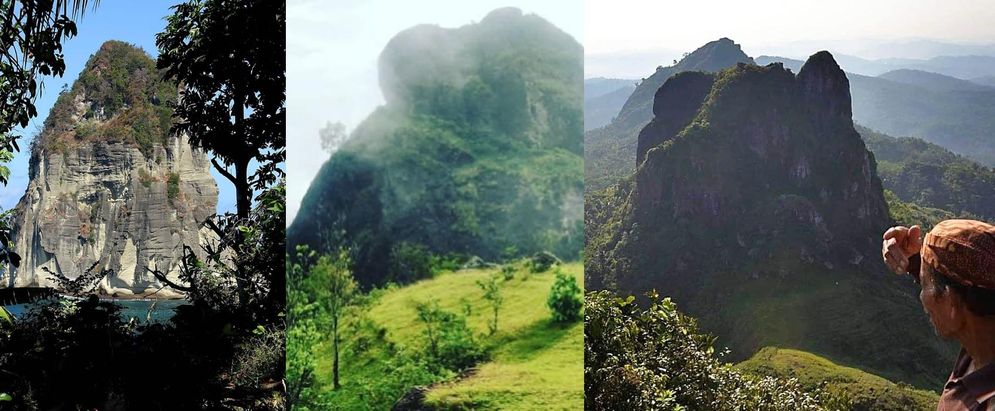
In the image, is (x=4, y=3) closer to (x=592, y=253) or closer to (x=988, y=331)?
(x=988, y=331)

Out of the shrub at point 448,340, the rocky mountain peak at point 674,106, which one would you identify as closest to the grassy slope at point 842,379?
the rocky mountain peak at point 674,106

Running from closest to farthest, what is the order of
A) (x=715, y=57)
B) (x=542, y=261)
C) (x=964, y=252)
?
(x=964, y=252) → (x=542, y=261) → (x=715, y=57)

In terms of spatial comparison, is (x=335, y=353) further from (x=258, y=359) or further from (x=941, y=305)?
(x=941, y=305)

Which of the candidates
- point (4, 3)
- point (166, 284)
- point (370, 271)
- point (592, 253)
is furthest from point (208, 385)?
point (592, 253)

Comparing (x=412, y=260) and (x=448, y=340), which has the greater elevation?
(x=412, y=260)

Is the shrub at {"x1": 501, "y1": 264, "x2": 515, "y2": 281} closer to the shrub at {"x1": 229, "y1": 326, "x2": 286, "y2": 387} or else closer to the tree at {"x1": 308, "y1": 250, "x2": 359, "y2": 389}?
the tree at {"x1": 308, "y1": 250, "x2": 359, "y2": 389}

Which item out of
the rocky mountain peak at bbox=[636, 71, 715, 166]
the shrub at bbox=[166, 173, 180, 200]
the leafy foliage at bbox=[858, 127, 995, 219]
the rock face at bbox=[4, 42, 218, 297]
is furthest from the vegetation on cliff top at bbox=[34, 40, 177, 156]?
the leafy foliage at bbox=[858, 127, 995, 219]

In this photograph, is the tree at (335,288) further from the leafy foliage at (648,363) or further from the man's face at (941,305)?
the man's face at (941,305)

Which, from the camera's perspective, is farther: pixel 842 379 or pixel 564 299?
pixel 842 379

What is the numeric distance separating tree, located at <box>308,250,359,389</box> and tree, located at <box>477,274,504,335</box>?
490 mm

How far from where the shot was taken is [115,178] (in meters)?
6.55

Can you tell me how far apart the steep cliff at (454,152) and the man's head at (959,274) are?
4.58 feet

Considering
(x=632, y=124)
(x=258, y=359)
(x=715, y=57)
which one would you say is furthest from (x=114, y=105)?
(x=715, y=57)

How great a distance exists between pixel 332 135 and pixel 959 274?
216cm
